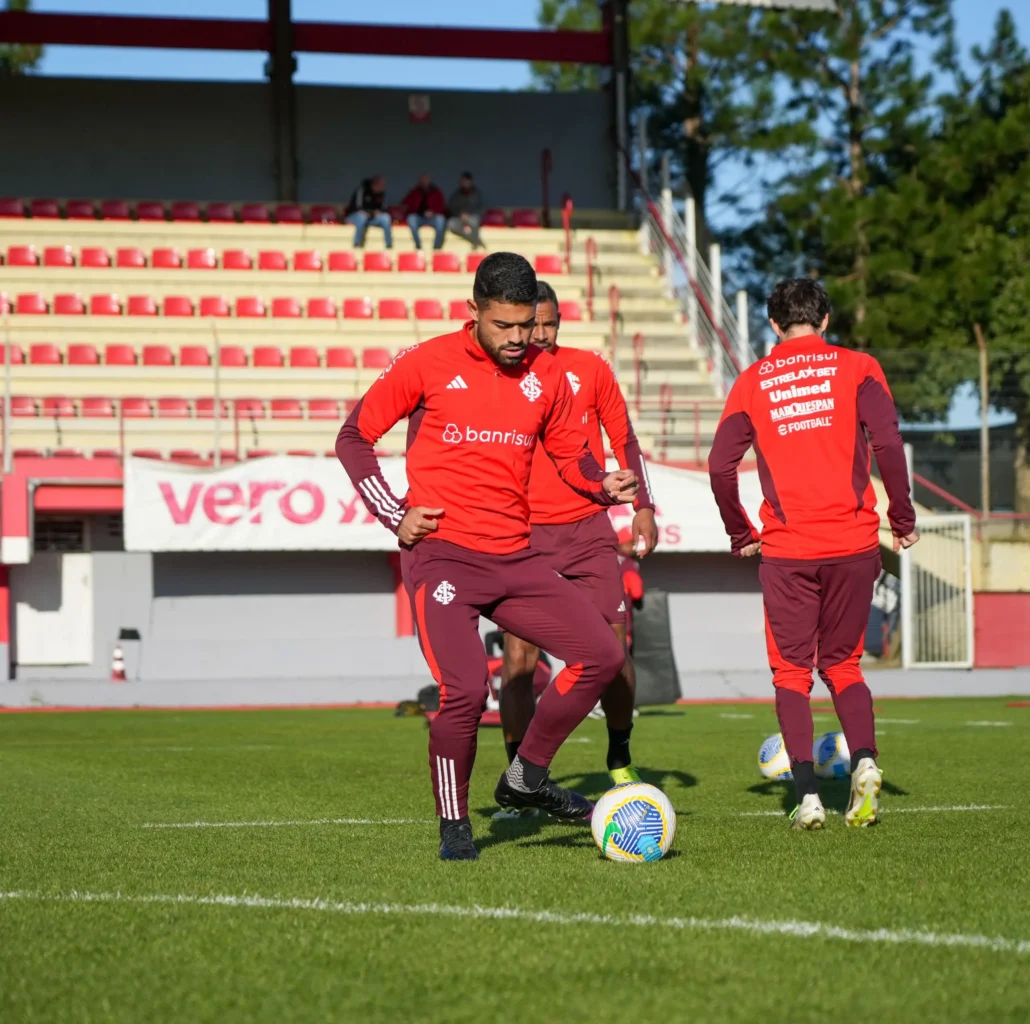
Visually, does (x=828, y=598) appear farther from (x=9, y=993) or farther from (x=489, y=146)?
(x=489, y=146)

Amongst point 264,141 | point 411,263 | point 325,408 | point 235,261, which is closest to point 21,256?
point 235,261

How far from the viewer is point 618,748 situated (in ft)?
23.2

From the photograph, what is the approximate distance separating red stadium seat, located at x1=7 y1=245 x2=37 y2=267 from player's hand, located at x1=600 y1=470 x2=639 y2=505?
2325 centimetres

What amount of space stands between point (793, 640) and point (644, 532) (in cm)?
71

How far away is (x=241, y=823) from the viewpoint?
6555mm

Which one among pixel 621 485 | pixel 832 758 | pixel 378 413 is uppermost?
→ pixel 378 413

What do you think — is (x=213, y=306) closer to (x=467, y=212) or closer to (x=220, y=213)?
(x=220, y=213)

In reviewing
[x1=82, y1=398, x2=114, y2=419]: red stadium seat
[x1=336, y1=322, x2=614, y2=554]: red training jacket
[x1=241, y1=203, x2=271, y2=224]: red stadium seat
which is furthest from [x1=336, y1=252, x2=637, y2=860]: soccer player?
[x1=241, y1=203, x2=271, y2=224]: red stadium seat

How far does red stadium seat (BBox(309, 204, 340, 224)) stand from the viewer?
2959cm

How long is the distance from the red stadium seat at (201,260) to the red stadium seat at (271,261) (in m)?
0.76

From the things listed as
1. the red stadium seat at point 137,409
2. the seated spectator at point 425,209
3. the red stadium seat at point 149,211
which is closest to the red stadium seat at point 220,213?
the red stadium seat at point 149,211

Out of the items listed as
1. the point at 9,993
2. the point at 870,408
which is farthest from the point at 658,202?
the point at 9,993

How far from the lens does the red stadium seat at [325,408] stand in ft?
74.6

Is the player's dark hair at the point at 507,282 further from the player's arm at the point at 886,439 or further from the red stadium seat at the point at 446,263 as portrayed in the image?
the red stadium seat at the point at 446,263
